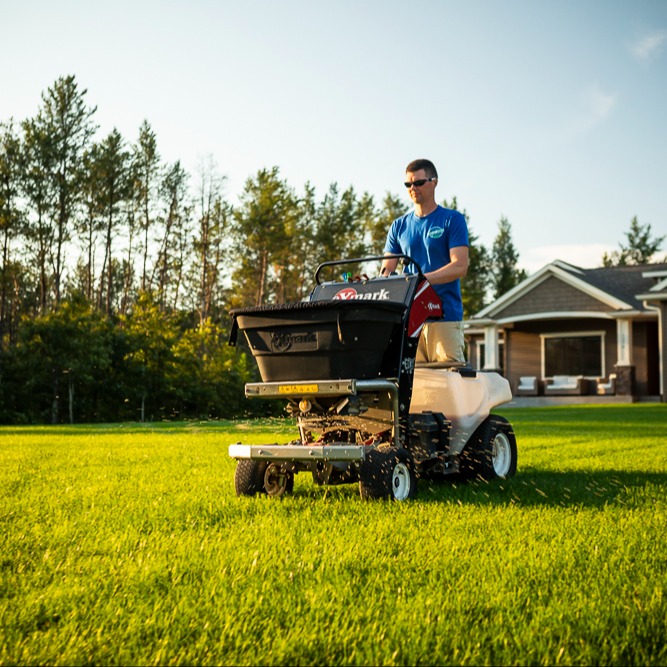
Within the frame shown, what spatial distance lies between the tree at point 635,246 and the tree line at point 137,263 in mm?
13663

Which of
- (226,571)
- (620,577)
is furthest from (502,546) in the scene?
(226,571)

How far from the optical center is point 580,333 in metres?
31.5

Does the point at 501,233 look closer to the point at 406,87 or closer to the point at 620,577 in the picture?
the point at 406,87

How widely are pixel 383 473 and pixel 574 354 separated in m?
28.0

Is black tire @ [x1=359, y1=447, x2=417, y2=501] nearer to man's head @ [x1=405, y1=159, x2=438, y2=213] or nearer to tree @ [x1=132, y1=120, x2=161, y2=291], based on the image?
man's head @ [x1=405, y1=159, x2=438, y2=213]

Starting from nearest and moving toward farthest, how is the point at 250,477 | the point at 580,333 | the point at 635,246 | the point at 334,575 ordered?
the point at 334,575
the point at 250,477
the point at 580,333
the point at 635,246

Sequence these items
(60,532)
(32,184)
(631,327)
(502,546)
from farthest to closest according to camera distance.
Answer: (32,184), (631,327), (60,532), (502,546)

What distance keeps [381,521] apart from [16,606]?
197cm

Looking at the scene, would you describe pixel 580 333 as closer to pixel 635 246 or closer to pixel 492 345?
pixel 492 345

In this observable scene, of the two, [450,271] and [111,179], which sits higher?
[111,179]

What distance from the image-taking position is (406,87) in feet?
40.7

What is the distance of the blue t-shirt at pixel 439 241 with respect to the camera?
19.4ft

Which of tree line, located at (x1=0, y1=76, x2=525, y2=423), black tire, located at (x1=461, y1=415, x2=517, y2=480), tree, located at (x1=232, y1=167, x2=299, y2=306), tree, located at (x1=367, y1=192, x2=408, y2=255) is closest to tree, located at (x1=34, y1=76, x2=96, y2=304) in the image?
tree line, located at (x1=0, y1=76, x2=525, y2=423)

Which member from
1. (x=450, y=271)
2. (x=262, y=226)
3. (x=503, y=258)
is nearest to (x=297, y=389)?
(x=450, y=271)
